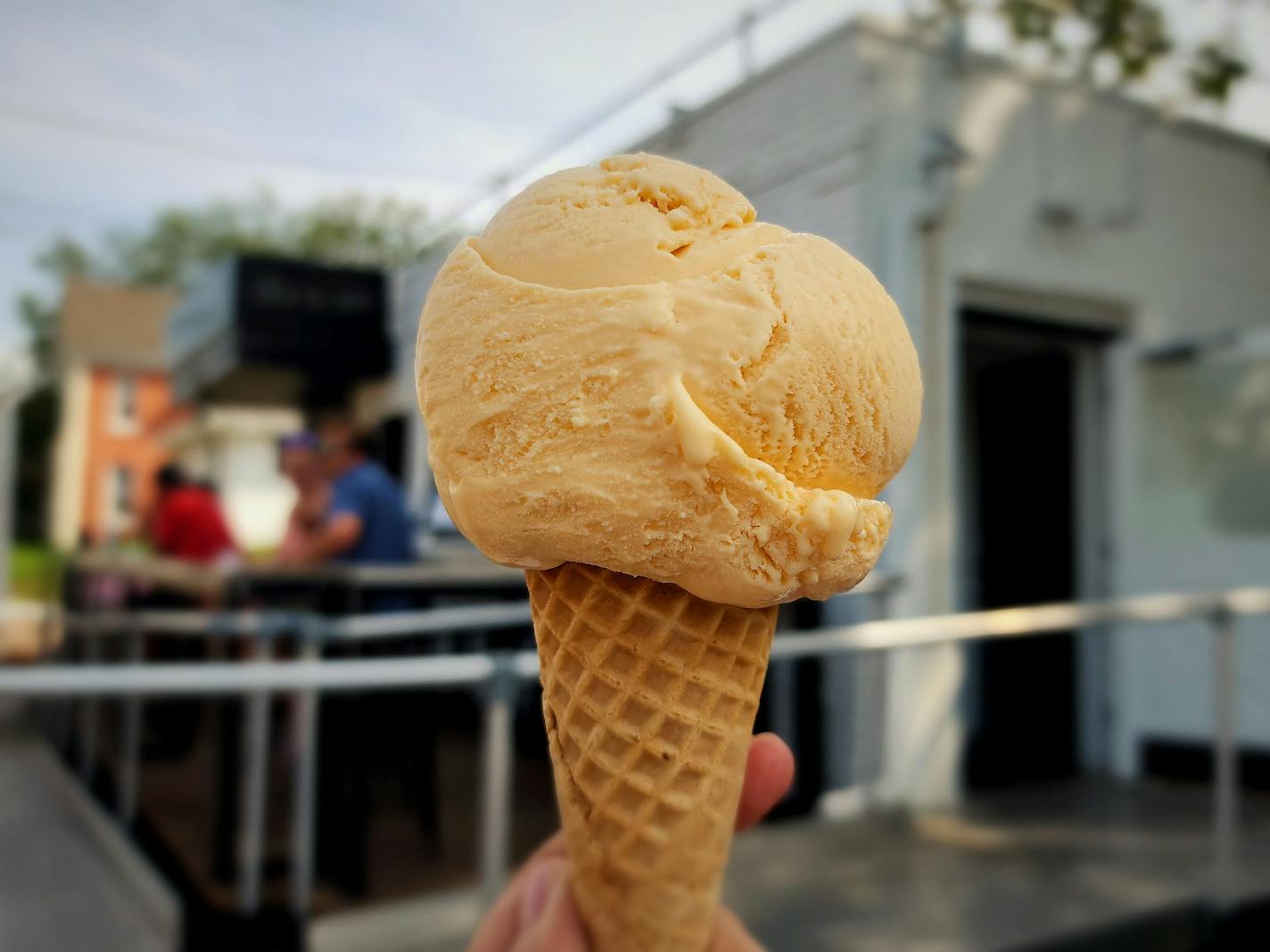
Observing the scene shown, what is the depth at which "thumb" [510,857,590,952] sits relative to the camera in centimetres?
86

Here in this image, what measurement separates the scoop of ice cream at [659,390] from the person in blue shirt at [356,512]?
107 inches

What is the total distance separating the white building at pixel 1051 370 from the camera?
13.4ft

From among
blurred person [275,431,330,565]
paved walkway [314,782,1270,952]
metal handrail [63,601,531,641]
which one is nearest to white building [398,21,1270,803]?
paved walkway [314,782,1270,952]

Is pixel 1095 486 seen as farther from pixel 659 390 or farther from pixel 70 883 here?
pixel 659 390

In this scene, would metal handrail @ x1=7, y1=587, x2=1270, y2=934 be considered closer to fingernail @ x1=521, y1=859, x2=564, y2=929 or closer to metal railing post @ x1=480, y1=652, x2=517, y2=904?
metal railing post @ x1=480, y1=652, x2=517, y2=904

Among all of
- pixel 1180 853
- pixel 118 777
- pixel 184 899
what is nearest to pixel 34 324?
pixel 118 777

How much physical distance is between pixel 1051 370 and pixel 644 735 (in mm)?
5942

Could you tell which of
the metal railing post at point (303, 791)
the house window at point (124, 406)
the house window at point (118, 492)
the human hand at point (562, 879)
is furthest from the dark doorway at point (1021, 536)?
the house window at point (118, 492)

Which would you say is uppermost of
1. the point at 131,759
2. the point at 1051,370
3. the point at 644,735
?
the point at 1051,370

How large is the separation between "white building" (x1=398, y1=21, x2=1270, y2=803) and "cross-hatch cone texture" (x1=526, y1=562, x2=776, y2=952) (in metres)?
2.57

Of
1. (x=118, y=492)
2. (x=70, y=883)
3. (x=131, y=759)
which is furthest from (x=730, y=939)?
(x=118, y=492)

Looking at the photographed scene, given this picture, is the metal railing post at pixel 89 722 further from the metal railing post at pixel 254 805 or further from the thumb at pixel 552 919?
the thumb at pixel 552 919

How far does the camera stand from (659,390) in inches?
28.1

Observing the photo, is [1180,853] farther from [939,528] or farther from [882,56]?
[882,56]
